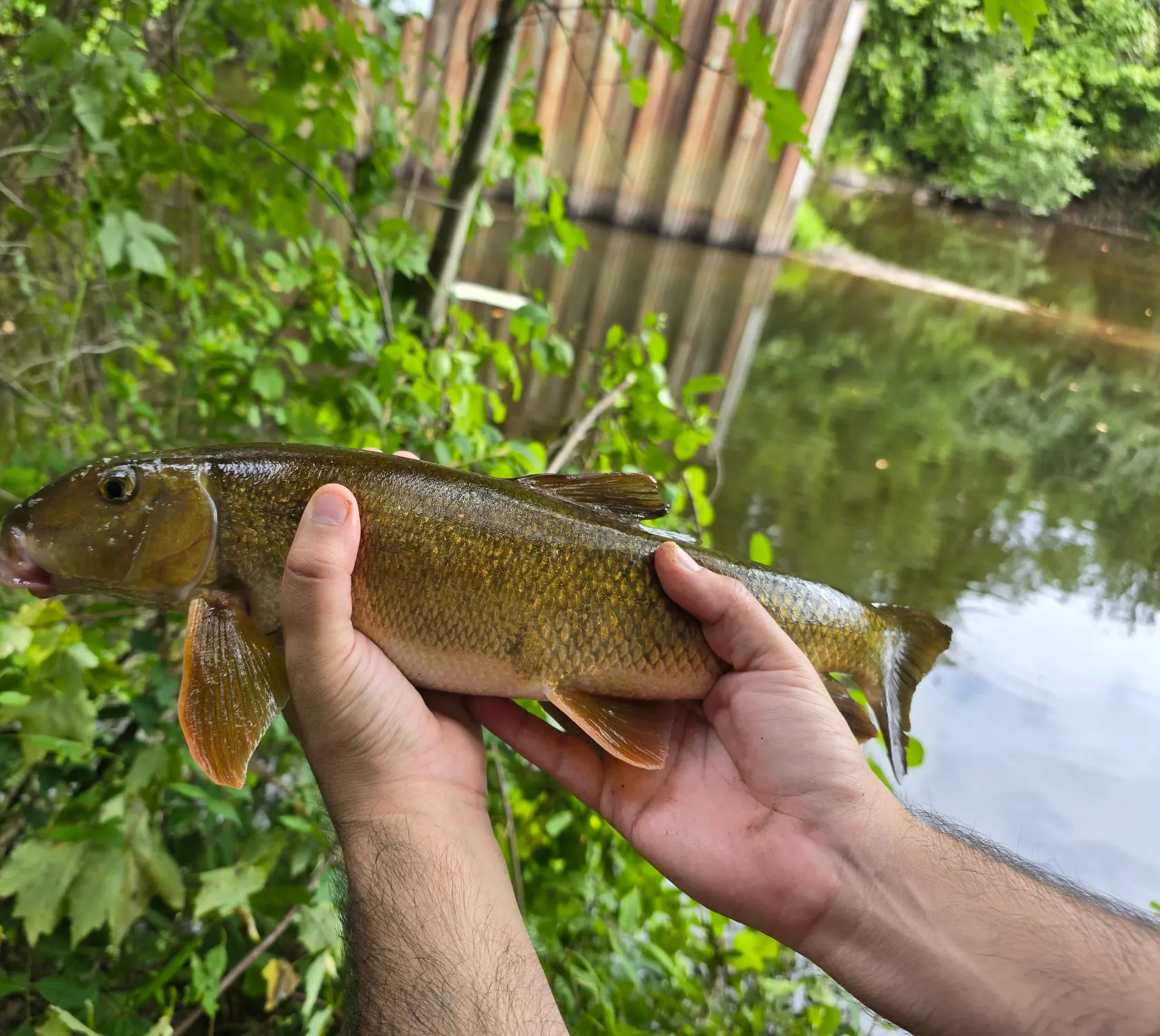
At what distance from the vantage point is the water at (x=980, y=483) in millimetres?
4746

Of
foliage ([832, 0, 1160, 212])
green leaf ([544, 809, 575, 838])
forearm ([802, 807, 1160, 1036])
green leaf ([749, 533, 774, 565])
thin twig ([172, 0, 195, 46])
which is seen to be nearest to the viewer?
forearm ([802, 807, 1160, 1036])

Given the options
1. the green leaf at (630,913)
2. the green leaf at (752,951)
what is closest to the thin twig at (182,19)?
the green leaf at (630,913)

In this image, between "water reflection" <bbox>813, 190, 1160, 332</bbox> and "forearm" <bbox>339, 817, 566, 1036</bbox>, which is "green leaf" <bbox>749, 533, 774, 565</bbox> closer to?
"forearm" <bbox>339, 817, 566, 1036</bbox>

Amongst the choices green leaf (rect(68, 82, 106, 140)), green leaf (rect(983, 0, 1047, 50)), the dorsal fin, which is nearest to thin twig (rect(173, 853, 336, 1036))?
the dorsal fin

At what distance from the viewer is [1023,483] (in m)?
8.20

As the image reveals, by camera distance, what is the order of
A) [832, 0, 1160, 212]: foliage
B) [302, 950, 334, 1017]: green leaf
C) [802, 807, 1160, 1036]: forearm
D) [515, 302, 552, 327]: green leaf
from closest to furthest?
1. [802, 807, 1160, 1036]: forearm
2. [302, 950, 334, 1017]: green leaf
3. [515, 302, 552, 327]: green leaf
4. [832, 0, 1160, 212]: foliage

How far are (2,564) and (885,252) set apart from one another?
2023cm

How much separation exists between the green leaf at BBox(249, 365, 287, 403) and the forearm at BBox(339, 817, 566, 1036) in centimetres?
169

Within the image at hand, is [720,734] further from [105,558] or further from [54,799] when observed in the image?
[54,799]

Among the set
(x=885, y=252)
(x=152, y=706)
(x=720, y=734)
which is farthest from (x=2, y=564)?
(x=885, y=252)

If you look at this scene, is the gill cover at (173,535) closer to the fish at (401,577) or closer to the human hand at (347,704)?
the fish at (401,577)

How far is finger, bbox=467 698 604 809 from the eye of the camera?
1.93 meters

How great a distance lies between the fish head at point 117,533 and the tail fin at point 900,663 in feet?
5.31

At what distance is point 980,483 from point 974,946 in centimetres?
769
